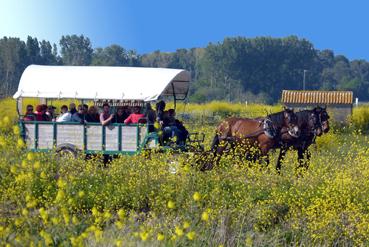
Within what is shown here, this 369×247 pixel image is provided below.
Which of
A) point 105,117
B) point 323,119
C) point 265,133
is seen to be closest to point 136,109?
point 105,117

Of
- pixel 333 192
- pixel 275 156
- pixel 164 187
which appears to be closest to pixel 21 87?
pixel 275 156

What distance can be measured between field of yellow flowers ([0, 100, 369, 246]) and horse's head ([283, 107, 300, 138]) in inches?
A: 106

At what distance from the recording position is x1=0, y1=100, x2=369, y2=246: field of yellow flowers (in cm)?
932

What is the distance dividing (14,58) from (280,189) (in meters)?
71.8

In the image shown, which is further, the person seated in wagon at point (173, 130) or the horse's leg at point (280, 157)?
the person seated in wagon at point (173, 130)

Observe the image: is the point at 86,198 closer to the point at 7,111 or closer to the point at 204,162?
the point at 204,162

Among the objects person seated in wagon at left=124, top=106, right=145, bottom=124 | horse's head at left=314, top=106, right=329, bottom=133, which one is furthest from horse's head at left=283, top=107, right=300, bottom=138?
person seated in wagon at left=124, top=106, right=145, bottom=124

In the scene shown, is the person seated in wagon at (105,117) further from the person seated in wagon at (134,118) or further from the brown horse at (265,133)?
the brown horse at (265,133)

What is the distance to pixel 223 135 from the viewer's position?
1694 cm

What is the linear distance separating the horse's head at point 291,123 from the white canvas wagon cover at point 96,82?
245 cm

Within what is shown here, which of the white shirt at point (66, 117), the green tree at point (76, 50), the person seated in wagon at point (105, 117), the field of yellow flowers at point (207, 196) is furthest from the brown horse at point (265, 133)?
the green tree at point (76, 50)

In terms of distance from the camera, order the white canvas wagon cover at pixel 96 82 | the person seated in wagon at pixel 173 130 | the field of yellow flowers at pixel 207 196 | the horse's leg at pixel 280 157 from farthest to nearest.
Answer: the white canvas wagon cover at pixel 96 82
the person seated in wagon at pixel 173 130
the horse's leg at pixel 280 157
the field of yellow flowers at pixel 207 196

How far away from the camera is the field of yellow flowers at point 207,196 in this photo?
367 inches

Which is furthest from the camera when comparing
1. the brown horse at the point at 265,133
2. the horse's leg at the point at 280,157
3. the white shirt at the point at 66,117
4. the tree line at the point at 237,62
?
the tree line at the point at 237,62
